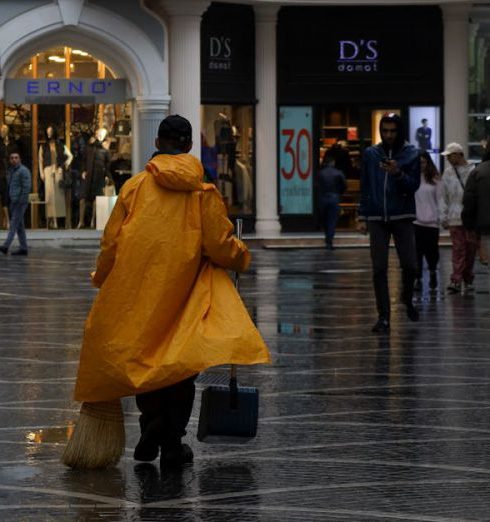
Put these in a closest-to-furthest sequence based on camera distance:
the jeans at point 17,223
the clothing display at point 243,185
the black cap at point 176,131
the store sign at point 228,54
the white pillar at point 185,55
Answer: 1. the black cap at point 176,131
2. the jeans at point 17,223
3. the white pillar at point 185,55
4. the store sign at point 228,54
5. the clothing display at point 243,185

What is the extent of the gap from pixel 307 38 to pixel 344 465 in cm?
2887

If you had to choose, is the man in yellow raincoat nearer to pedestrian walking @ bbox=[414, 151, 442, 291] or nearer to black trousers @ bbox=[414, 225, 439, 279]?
pedestrian walking @ bbox=[414, 151, 442, 291]

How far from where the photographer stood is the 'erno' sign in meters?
34.5

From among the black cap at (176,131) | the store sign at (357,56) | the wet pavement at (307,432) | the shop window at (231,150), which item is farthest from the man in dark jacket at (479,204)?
the store sign at (357,56)

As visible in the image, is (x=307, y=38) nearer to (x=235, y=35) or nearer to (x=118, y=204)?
(x=235, y=35)

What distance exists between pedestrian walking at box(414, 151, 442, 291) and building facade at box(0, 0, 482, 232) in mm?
13742

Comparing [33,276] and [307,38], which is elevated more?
[307,38]

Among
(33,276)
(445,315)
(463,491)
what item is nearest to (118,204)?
(463,491)

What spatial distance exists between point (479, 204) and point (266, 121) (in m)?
20.9

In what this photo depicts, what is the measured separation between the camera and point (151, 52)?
34.6 m

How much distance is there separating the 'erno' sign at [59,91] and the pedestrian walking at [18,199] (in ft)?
15.5

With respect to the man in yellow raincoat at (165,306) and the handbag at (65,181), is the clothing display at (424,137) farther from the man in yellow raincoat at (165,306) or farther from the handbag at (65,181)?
the man in yellow raincoat at (165,306)

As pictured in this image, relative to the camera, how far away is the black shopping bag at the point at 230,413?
27.7ft

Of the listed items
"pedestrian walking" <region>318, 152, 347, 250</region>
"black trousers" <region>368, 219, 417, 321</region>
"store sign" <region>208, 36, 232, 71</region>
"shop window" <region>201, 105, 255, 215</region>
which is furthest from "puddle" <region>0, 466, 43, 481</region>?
"store sign" <region>208, 36, 232, 71</region>
